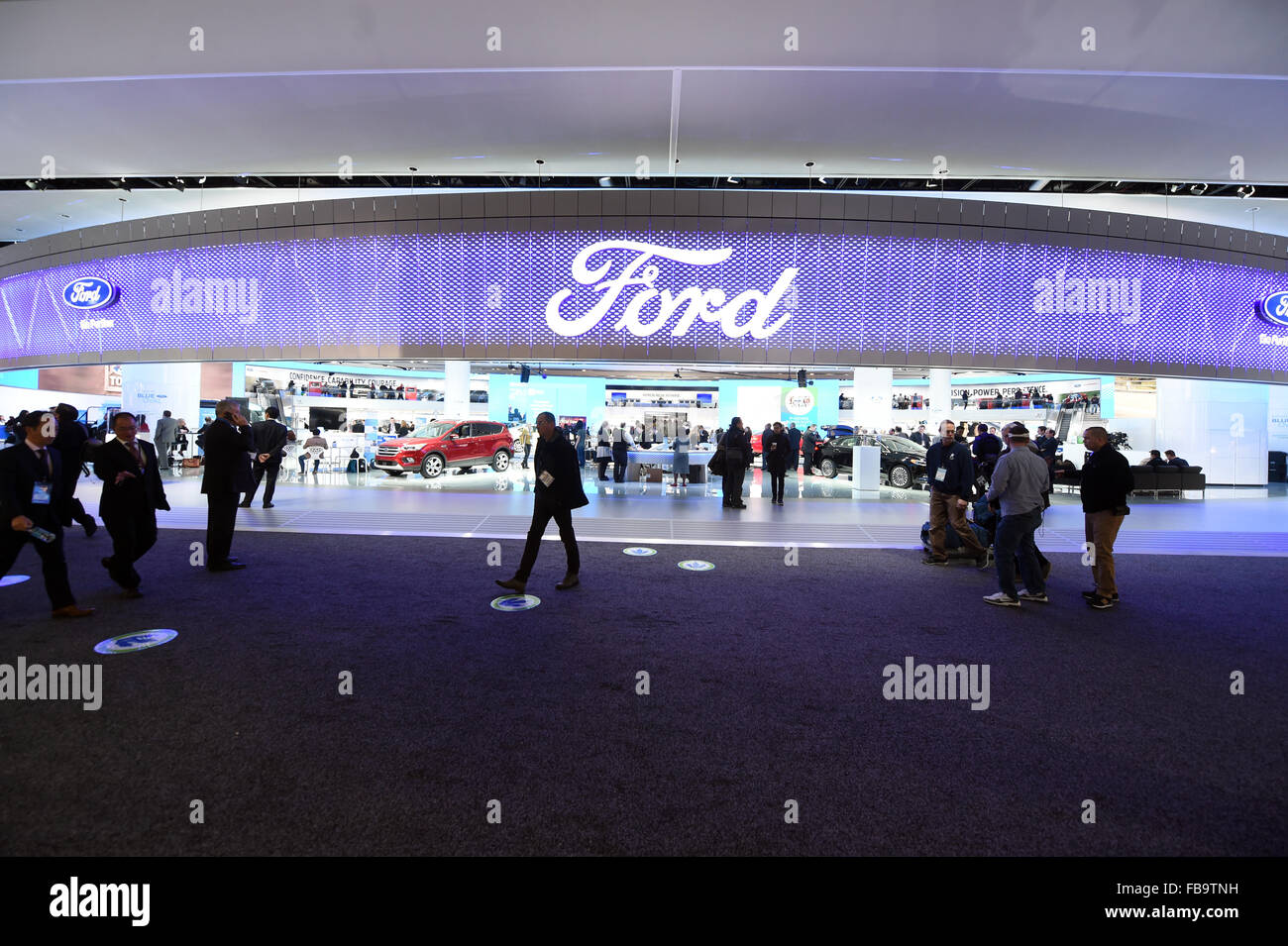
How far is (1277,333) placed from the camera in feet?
45.9

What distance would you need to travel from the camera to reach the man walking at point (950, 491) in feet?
22.4

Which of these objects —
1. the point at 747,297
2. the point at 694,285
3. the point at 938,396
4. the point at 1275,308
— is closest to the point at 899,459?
the point at 938,396

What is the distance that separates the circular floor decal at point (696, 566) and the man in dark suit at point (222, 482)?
4.60 metres

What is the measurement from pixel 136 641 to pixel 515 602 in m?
2.57

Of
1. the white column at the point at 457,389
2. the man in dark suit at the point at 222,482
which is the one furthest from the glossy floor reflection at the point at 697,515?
the white column at the point at 457,389

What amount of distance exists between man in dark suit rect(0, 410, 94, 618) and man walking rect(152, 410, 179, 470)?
12795 mm

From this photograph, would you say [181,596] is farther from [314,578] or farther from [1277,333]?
[1277,333]

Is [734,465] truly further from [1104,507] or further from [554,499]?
[1104,507]

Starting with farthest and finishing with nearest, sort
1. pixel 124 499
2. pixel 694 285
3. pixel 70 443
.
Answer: pixel 694 285 < pixel 70 443 < pixel 124 499

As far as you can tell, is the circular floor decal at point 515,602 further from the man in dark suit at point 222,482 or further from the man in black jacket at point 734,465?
the man in black jacket at point 734,465

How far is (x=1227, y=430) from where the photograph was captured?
17.4m

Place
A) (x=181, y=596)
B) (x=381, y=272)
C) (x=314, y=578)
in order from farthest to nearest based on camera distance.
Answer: (x=381, y=272)
(x=314, y=578)
(x=181, y=596)
